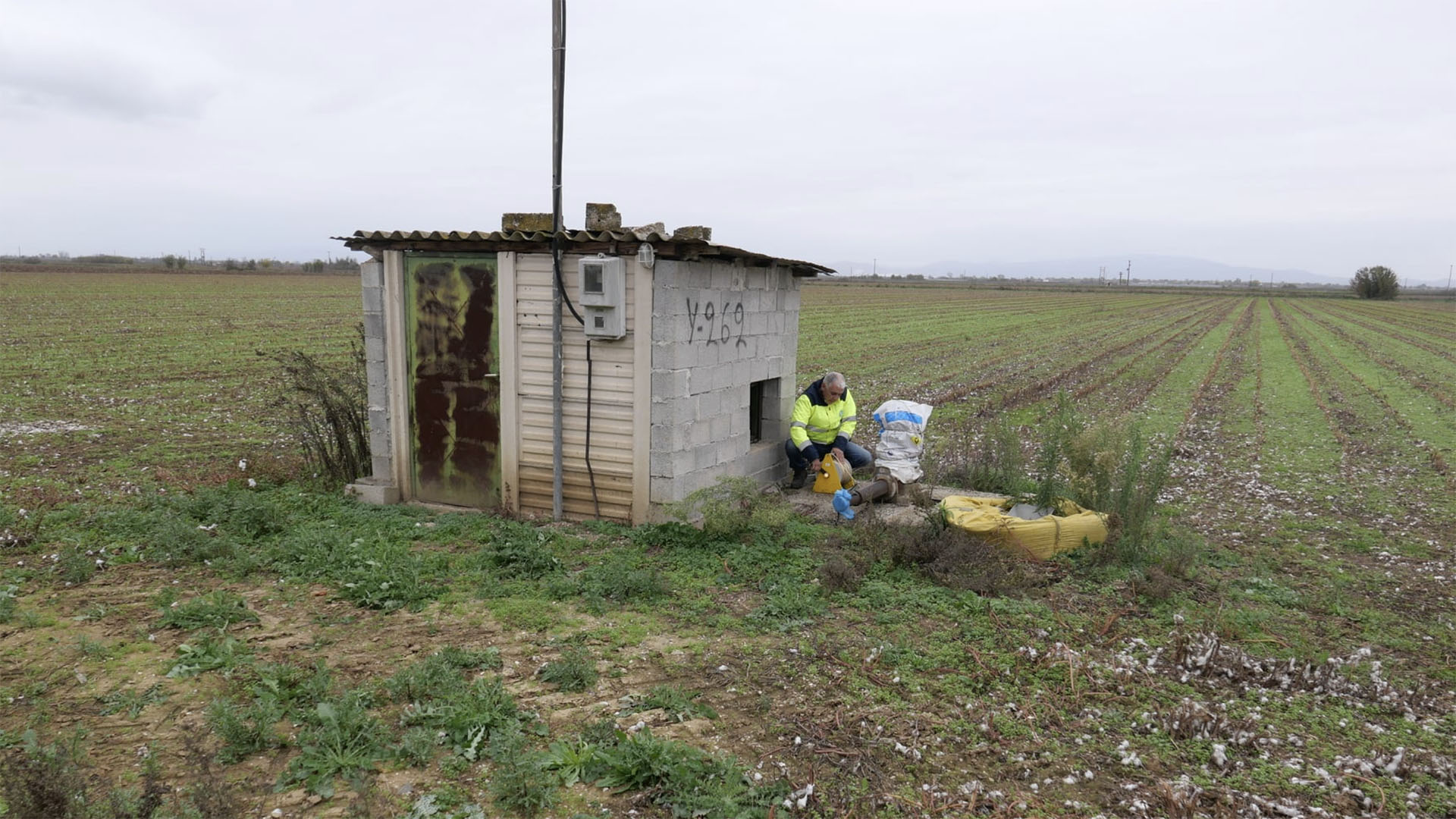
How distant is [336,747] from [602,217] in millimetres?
6518

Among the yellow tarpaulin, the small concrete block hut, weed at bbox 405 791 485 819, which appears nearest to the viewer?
weed at bbox 405 791 485 819

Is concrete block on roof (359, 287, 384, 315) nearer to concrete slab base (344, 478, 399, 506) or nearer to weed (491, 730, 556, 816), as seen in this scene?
concrete slab base (344, 478, 399, 506)

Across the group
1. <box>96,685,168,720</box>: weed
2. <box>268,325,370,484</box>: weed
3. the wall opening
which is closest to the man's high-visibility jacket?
the wall opening

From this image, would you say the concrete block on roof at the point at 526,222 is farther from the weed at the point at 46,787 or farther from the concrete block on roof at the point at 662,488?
the weed at the point at 46,787

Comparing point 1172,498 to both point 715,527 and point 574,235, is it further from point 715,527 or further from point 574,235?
point 574,235

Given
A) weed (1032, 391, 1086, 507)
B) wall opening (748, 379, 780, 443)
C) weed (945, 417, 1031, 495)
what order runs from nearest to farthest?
1. weed (1032, 391, 1086, 507)
2. weed (945, 417, 1031, 495)
3. wall opening (748, 379, 780, 443)

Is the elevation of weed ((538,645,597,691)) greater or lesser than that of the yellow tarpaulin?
lesser

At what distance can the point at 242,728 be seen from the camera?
526 cm

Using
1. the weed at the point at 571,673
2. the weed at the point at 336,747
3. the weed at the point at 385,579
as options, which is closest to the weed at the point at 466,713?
the weed at the point at 336,747

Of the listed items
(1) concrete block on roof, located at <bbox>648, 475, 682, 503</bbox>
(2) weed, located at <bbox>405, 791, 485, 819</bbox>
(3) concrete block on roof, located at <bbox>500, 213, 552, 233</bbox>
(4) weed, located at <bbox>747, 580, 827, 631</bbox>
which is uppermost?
(3) concrete block on roof, located at <bbox>500, 213, 552, 233</bbox>

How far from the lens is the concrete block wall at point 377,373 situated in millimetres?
10555

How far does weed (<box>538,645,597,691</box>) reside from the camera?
20.1 feet

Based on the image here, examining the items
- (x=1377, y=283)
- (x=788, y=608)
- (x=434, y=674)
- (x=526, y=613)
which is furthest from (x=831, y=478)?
(x=1377, y=283)

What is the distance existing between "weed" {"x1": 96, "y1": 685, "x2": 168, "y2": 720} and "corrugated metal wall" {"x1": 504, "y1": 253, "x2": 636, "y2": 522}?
4774mm
